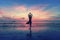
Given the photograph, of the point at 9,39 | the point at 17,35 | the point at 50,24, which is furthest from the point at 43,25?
the point at 9,39

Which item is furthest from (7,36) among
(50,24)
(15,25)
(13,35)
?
(50,24)

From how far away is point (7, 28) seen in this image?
3019 centimetres

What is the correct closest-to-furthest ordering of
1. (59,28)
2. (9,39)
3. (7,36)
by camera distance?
(9,39) < (7,36) < (59,28)

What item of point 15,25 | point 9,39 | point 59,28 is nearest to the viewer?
point 9,39

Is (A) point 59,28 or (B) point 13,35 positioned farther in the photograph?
(A) point 59,28

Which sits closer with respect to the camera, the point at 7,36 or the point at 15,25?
the point at 7,36

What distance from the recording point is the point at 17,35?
2545 cm

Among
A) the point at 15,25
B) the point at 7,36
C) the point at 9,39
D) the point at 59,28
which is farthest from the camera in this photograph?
the point at 15,25

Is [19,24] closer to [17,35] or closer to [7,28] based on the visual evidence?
[7,28]

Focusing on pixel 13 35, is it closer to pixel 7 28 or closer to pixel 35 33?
pixel 35 33

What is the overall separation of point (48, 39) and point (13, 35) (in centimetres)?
452

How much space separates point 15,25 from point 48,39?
33.0ft

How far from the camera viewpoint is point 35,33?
2588 cm

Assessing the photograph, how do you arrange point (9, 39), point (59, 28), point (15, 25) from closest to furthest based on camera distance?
point (9, 39) < point (59, 28) < point (15, 25)
